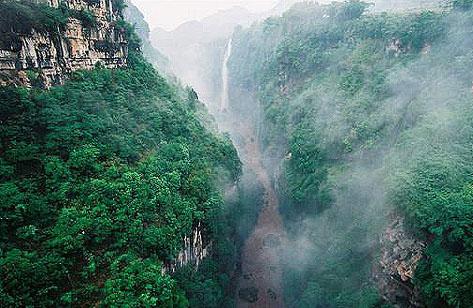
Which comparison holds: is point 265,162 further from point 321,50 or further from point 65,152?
point 65,152

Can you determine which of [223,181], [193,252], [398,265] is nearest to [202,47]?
[223,181]

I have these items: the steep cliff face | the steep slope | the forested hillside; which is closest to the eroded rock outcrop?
the forested hillside

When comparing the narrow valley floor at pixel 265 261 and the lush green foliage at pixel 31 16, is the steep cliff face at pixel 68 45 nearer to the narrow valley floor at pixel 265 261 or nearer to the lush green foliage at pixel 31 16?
the lush green foliage at pixel 31 16

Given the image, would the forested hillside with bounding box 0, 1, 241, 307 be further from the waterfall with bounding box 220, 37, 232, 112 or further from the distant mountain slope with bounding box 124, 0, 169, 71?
the waterfall with bounding box 220, 37, 232, 112

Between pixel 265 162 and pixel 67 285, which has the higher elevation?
pixel 67 285

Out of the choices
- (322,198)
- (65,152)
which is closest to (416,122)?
(322,198)

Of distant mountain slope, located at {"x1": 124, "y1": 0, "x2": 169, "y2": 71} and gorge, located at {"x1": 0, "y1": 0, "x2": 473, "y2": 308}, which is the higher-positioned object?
distant mountain slope, located at {"x1": 124, "y1": 0, "x2": 169, "y2": 71}
